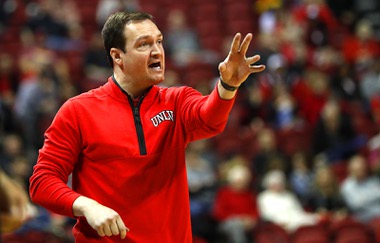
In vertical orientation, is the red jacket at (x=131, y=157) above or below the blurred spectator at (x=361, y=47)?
below

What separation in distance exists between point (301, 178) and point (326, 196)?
0.84 m

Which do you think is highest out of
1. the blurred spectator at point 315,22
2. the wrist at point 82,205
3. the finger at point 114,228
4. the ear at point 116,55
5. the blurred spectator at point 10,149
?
the blurred spectator at point 315,22

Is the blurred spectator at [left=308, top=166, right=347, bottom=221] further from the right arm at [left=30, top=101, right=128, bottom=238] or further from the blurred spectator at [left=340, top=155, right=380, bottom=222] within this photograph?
the right arm at [left=30, top=101, right=128, bottom=238]

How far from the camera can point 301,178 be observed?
1038 cm

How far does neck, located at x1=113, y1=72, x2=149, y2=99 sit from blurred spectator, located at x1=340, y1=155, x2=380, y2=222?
6122 mm

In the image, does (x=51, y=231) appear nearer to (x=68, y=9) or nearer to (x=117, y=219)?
(x=117, y=219)

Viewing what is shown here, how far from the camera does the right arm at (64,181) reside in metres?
3.16

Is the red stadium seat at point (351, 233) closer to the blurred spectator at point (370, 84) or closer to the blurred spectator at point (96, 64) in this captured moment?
the blurred spectator at point (370, 84)

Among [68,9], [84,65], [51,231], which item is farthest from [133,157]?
[68,9]

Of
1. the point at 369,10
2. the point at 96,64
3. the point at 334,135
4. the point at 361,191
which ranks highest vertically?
the point at 369,10

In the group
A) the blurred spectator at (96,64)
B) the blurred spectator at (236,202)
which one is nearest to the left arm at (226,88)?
the blurred spectator at (236,202)

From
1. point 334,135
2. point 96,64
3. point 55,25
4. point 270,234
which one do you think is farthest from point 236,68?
point 55,25

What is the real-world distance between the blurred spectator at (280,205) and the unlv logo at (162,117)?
595 centimetres

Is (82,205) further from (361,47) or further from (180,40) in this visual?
(180,40)
